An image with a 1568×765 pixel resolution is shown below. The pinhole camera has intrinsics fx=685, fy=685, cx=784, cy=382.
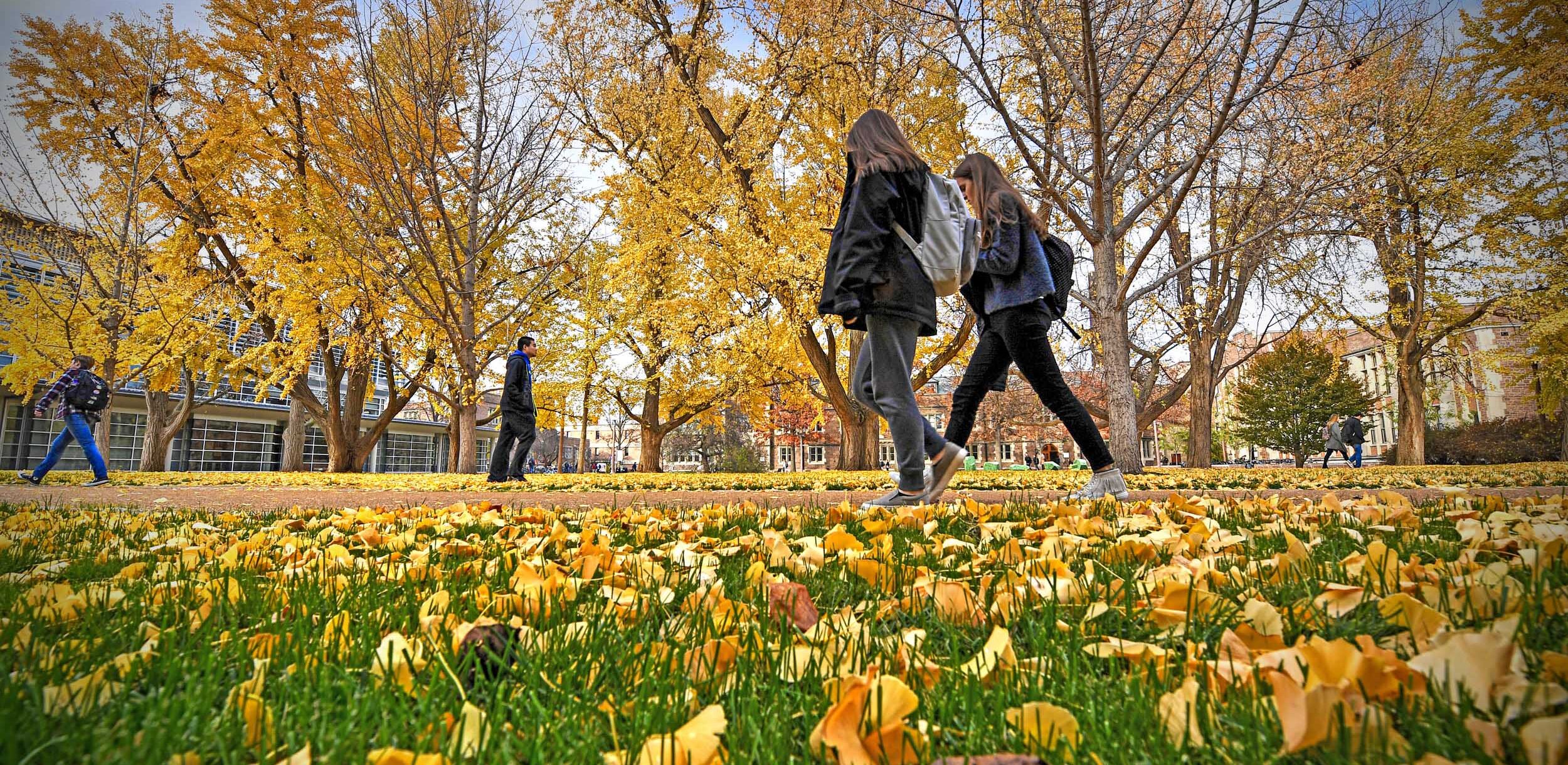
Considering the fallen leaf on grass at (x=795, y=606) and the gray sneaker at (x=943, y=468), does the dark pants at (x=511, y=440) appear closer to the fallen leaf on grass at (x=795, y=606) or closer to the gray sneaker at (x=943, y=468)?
the gray sneaker at (x=943, y=468)

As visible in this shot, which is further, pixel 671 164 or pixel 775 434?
pixel 775 434

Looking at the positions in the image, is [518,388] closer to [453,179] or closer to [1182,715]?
[453,179]

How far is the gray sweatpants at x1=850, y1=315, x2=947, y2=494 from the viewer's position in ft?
11.8

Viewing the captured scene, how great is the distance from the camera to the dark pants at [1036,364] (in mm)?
3930

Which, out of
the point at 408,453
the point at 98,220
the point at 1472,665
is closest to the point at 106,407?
the point at 98,220

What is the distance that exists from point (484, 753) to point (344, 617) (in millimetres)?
696

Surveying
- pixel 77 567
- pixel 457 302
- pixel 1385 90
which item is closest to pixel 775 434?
pixel 457 302

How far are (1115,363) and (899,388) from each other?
262 inches

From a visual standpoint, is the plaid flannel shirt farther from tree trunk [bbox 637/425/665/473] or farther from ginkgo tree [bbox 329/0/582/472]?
tree trunk [bbox 637/425/665/473]

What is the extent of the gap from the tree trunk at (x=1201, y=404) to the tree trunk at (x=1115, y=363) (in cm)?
714

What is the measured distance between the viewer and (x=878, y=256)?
3395mm

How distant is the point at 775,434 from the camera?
4872 centimetres

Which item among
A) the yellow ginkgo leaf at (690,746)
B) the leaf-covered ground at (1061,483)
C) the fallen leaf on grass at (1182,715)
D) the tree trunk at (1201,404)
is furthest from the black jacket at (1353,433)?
the yellow ginkgo leaf at (690,746)

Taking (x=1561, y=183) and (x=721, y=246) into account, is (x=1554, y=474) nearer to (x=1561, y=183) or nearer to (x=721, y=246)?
(x=1561, y=183)
